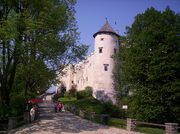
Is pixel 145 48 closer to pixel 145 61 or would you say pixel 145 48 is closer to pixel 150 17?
pixel 145 61

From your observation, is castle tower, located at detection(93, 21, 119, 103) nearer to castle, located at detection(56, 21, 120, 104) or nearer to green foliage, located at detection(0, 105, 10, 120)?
castle, located at detection(56, 21, 120, 104)

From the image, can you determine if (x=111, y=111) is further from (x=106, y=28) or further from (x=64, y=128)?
(x=106, y=28)

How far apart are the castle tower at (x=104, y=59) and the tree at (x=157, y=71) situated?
15.1 metres

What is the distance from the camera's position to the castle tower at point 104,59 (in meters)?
36.6

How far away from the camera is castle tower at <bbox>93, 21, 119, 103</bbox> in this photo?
36600mm

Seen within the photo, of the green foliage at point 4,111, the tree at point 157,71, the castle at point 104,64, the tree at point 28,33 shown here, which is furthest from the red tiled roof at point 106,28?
the green foliage at point 4,111

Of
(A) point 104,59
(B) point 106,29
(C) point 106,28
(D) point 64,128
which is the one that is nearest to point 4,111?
(D) point 64,128

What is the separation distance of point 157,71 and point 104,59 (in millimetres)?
20327

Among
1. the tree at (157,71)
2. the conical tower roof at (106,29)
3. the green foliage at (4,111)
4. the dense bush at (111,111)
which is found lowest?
the dense bush at (111,111)

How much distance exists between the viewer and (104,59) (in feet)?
124

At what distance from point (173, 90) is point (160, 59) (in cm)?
355

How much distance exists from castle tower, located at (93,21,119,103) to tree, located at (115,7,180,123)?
49.6ft

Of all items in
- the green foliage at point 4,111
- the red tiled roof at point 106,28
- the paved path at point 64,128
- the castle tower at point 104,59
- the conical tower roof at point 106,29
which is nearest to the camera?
the paved path at point 64,128

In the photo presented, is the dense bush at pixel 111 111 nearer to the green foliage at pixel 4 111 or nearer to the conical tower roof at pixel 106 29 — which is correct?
the green foliage at pixel 4 111
